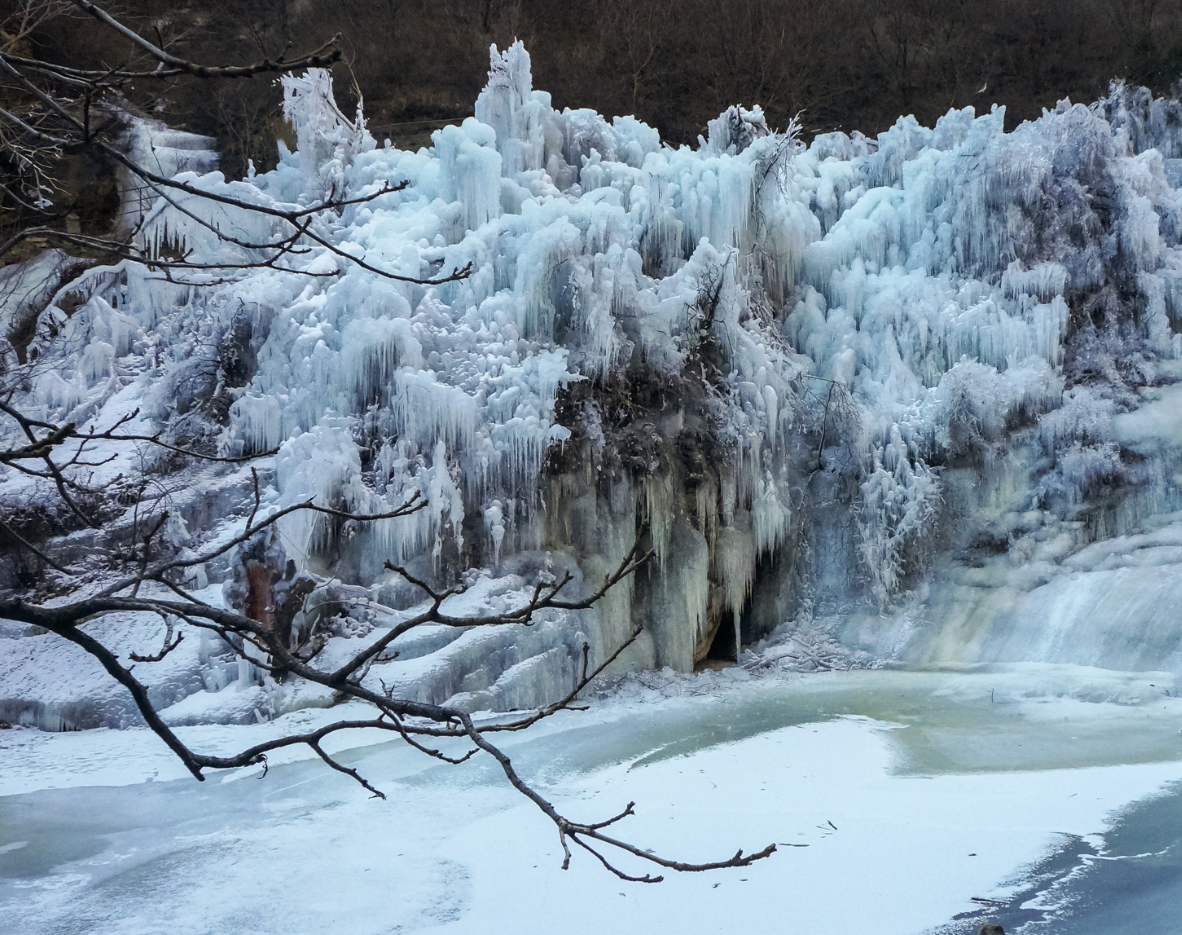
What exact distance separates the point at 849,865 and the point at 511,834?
1.68 meters

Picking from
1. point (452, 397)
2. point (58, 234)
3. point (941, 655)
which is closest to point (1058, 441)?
point (941, 655)

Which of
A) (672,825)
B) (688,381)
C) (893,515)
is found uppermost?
(688,381)

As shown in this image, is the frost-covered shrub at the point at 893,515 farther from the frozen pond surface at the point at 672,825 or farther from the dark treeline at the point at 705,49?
the dark treeline at the point at 705,49

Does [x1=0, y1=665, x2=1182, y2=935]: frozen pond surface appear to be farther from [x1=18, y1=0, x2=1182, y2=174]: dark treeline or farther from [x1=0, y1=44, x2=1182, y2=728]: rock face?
[x1=18, y1=0, x2=1182, y2=174]: dark treeline

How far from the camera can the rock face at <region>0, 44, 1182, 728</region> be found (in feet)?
26.6

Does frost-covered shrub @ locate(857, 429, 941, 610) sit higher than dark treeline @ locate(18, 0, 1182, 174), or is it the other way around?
dark treeline @ locate(18, 0, 1182, 174)

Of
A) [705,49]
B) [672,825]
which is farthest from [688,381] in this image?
[705,49]

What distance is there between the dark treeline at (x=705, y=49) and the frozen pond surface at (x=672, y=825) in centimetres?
1209

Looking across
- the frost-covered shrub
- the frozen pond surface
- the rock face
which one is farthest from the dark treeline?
the frozen pond surface

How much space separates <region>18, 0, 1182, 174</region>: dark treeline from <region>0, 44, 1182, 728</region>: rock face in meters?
6.84

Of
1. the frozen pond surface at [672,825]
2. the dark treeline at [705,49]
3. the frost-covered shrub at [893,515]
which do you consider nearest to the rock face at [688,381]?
the frost-covered shrub at [893,515]

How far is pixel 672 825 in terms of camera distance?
5.22 m

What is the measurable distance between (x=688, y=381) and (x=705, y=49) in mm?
10830

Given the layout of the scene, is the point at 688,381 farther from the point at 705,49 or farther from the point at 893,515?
the point at 705,49
